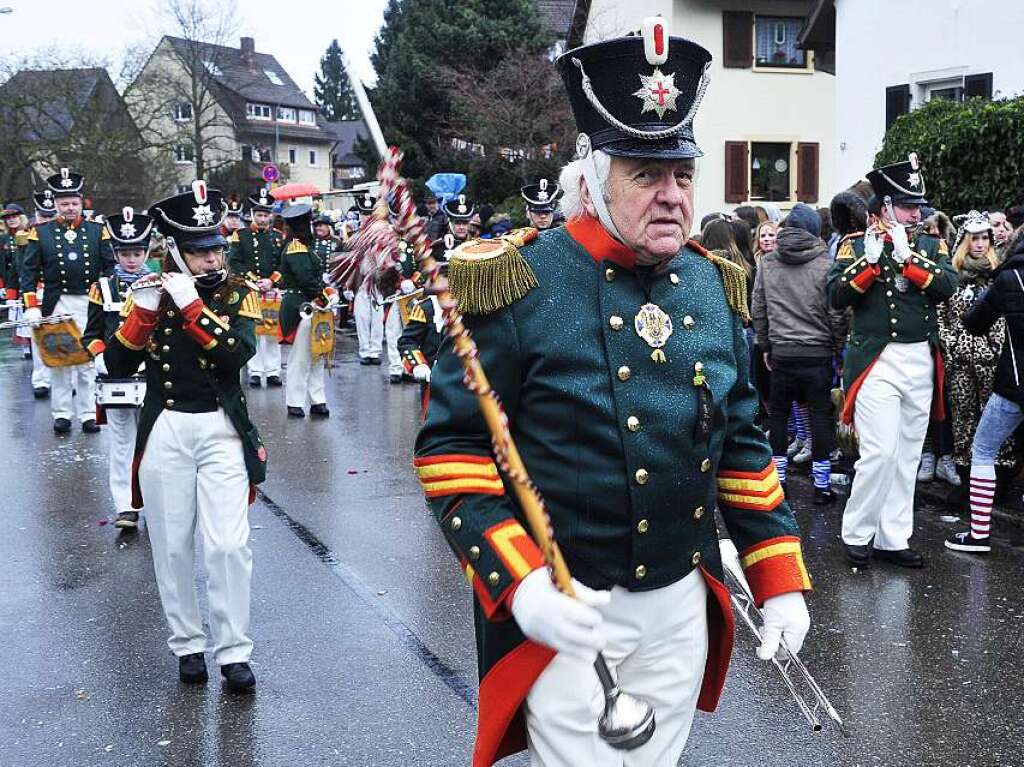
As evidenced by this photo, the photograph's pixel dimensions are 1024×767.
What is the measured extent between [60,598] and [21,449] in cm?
497

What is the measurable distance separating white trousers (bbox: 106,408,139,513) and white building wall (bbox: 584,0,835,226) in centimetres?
2226

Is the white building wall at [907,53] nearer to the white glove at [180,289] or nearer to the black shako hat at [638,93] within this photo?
the white glove at [180,289]

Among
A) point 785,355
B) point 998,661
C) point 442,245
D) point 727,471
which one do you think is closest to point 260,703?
point 727,471

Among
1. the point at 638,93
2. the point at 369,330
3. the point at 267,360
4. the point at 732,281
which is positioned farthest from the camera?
the point at 369,330

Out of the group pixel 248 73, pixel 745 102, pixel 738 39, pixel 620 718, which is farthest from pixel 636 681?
pixel 248 73

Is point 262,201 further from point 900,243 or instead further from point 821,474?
point 900,243

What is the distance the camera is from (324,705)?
16.3ft

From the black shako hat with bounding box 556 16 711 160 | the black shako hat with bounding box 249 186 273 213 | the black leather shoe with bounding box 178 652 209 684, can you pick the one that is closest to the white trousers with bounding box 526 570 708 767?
the black shako hat with bounding box 556 16 711 160

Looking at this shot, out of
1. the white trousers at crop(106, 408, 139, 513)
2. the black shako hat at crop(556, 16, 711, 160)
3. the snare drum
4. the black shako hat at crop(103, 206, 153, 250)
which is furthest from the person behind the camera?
the white trousers at crop(106, 408, 139, 513)

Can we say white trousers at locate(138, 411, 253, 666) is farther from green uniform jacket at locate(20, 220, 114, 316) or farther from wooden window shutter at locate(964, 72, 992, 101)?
wooden window shutter at locate(964, 72, 992, 101)

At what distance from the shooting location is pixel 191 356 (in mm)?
5266

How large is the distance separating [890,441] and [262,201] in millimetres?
10510

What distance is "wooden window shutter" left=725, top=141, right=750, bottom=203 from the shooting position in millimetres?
29109

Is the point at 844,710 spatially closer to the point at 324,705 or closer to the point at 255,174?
the point at 324,705
